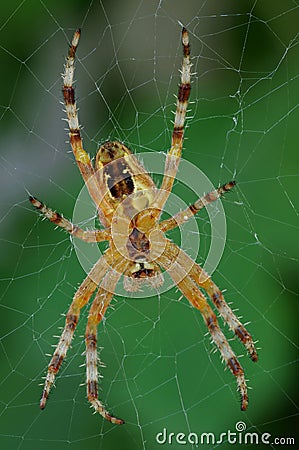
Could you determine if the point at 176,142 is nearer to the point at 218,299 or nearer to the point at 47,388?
the point at 218,299

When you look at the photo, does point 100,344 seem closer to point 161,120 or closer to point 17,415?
point 17,415

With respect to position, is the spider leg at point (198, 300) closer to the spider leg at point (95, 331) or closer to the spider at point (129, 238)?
the spider at point (129, 238)

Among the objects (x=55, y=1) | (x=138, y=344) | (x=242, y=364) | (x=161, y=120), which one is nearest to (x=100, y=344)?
(x=138, y=344)

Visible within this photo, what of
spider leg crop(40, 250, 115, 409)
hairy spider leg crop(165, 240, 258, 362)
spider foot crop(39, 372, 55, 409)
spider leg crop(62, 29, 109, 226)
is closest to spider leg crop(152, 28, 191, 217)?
spider leg crop(62, 29, 109, 226)

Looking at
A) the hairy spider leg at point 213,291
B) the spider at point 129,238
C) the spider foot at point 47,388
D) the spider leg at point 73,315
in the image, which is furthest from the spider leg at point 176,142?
the spider foot at point 47,388

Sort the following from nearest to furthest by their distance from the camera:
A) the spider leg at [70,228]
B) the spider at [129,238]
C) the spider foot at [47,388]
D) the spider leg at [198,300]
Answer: the spider leg at [70,228], the spider at [129,238], the spider foot at [47,388], the spider leg at [198,300]

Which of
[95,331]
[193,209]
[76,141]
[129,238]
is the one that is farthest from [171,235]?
[76,141]
